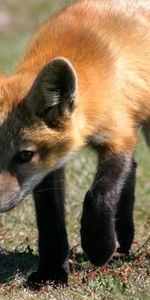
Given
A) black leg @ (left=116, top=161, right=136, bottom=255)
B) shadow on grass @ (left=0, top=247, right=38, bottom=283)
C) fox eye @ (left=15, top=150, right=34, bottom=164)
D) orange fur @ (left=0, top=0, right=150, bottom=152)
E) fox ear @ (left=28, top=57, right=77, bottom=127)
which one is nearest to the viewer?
fox ear @ (left=28, top=57, right=77, bottom=127)

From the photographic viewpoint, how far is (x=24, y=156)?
683 centimetres

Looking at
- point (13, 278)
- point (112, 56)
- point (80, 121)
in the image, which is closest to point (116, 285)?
point (13, 278)

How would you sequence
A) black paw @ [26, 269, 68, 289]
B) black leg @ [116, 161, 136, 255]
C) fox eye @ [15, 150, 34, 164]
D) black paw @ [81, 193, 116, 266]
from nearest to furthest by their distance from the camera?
1. fox eye @ [15, 150, 34, 164]
2. black paw @ [81, 193, 116, 266]
3. black paw @ [26, 269, 68, 289]
4. black leg @ [116, 161, 136, 255]

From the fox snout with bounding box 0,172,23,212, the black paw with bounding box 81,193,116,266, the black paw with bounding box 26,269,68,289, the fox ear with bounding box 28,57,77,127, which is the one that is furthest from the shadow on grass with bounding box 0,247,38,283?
the fox ear with bounding box 28,57,77,127

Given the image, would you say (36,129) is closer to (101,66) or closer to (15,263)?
(101,66)

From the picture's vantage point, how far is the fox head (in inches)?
265

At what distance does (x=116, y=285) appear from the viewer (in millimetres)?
7410

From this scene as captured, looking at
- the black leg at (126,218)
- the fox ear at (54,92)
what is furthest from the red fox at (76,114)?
the black leg at (126,218)

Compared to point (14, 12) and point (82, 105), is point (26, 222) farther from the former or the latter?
point (14, 12)

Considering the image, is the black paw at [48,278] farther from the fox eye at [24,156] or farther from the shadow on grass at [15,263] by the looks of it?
the fox eye at [24,156]

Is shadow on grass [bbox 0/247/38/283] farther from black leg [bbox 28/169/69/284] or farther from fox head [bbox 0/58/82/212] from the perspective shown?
fox head [bbox 0/58/82/212]

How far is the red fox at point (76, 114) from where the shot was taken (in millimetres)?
6836

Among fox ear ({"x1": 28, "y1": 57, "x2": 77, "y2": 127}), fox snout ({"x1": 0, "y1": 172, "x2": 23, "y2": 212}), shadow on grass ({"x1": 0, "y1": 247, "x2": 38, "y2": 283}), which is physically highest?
fox ear ({"x1": 28, "y1": 57, "x2": 77, "y2": 127})

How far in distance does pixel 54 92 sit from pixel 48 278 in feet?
6.79
